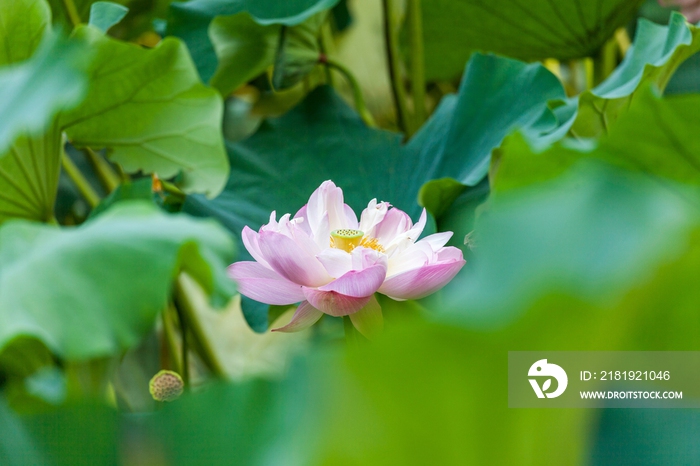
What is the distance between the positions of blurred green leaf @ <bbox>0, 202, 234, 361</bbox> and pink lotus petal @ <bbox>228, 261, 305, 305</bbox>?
0.16m

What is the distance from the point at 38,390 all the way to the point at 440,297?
0.37 metres

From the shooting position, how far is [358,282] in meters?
0.38

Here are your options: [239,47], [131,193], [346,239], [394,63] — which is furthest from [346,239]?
[394,63]

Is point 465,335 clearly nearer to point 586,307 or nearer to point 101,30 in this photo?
point 586,307

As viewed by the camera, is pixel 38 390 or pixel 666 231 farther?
pixel 38 390

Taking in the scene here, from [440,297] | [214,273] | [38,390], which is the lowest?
[440,297]

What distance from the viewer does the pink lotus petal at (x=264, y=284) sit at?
42cm

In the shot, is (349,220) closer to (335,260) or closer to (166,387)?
(335,260)

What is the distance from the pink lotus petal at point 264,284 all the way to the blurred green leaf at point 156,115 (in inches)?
6.3

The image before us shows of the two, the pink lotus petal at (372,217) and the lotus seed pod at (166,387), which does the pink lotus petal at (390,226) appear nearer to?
the pink lotus petal at (372,217)

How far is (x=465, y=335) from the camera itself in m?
0.17

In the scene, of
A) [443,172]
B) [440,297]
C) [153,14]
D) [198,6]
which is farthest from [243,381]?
[153,14]

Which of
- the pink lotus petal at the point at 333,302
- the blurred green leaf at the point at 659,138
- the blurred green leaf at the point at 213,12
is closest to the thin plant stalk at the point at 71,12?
the blurred green leaf at the point at 213,12

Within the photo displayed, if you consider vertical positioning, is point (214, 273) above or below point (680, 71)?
above
